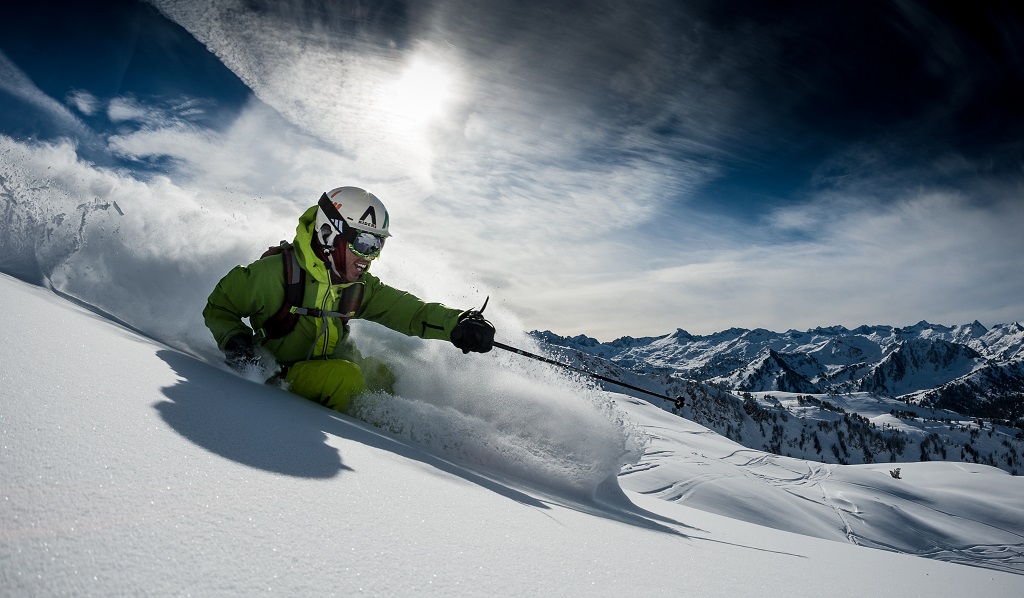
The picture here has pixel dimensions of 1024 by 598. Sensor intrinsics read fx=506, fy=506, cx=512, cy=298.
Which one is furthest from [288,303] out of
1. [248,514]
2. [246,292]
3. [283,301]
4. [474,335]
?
[248,514]

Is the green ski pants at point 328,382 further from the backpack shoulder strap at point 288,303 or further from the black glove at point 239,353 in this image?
the backpack shoulder strap at point 288,303

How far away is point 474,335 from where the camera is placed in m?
5.03

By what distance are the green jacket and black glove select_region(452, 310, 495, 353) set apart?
18 cm

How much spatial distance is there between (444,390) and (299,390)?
1.84 meters

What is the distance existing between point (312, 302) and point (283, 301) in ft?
0.86

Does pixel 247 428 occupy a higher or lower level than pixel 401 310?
lower

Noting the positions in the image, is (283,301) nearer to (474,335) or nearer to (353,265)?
(353,265)

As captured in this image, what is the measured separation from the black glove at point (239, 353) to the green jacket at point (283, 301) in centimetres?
7

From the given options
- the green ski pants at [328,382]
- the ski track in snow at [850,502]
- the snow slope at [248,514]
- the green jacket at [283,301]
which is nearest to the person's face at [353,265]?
the green jacket at [283,301]

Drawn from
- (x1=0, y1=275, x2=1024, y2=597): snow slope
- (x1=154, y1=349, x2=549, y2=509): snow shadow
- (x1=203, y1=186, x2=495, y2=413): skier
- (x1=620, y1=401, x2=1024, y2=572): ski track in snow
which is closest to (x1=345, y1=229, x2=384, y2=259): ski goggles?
(x1=203, y1=186, x2=495, y2=413): skier

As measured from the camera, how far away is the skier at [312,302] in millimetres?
4410

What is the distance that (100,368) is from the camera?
226 cm

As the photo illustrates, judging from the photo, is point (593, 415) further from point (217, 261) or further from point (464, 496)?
point (217, 261)

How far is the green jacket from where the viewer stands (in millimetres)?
4602
